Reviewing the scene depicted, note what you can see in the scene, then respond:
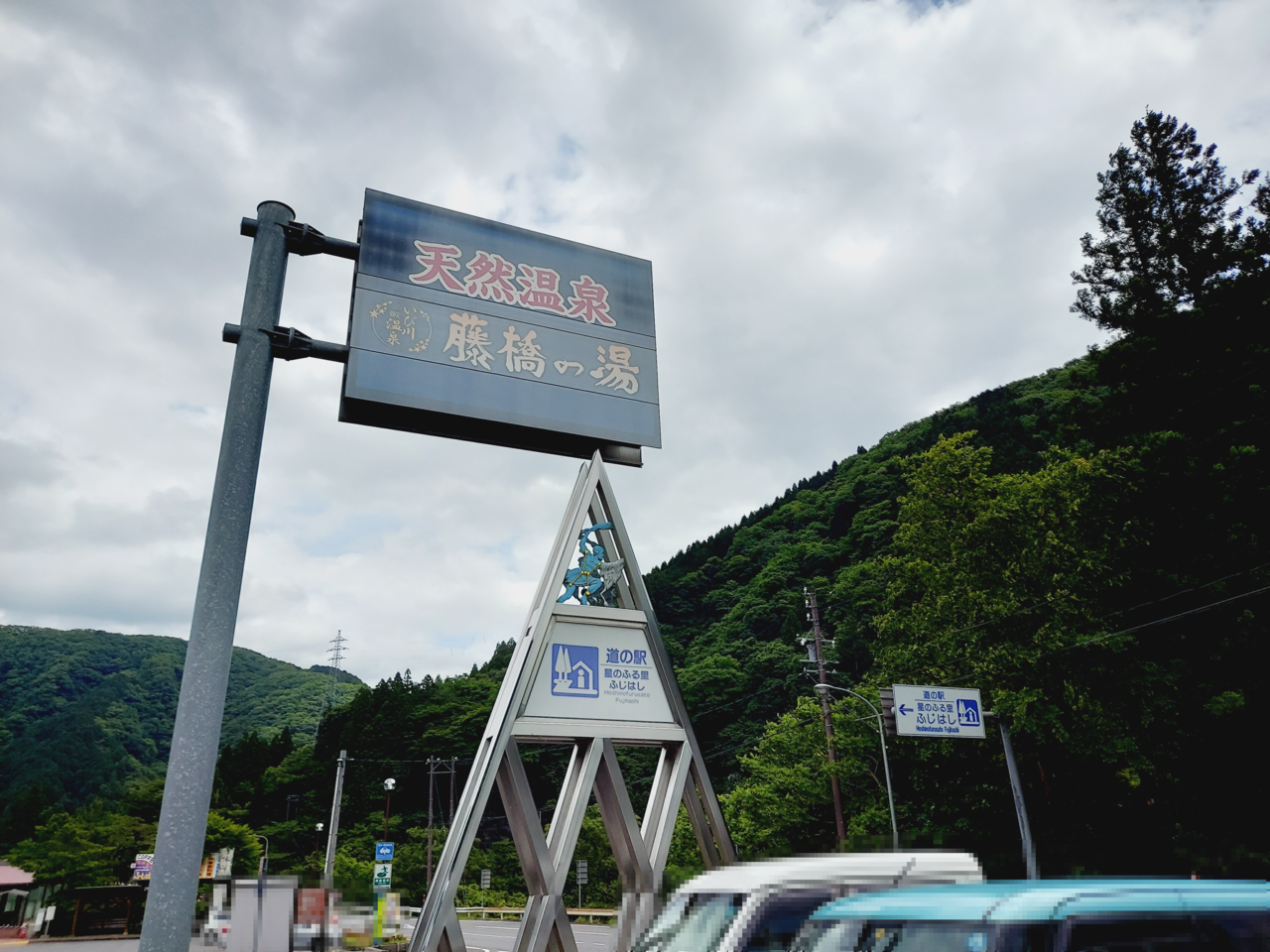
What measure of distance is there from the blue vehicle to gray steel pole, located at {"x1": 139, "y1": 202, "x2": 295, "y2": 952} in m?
3.99

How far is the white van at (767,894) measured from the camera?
6742 millimetres

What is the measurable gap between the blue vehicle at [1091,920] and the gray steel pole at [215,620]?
3990 mm

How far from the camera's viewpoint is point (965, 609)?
2342 cm

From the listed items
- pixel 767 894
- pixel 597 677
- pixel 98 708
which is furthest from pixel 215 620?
pixel 98 708

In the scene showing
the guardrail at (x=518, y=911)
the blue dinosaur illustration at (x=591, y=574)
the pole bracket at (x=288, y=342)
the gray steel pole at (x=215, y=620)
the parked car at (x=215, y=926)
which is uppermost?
the blue dinosaur illustration at (x=591, y=574)

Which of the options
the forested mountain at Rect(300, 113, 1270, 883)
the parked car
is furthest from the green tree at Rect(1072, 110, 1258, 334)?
the parked car

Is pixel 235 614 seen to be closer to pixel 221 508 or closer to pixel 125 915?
pixel 221 508

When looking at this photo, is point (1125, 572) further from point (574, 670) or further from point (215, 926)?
point (215, 926)

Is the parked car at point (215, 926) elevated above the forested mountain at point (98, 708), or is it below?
below

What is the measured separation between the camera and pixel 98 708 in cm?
8106

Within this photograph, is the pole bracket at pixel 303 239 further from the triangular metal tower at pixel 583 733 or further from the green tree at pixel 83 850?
the green tree at pixel 83 850

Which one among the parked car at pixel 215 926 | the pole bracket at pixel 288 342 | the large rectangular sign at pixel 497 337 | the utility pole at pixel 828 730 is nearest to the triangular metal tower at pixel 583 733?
the large rectangular sign at pixel 497 337

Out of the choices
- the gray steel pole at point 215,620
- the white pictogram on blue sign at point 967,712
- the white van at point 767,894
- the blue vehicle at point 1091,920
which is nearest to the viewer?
the gray steel pole at point 215,620

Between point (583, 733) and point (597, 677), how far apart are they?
67 centimetres
